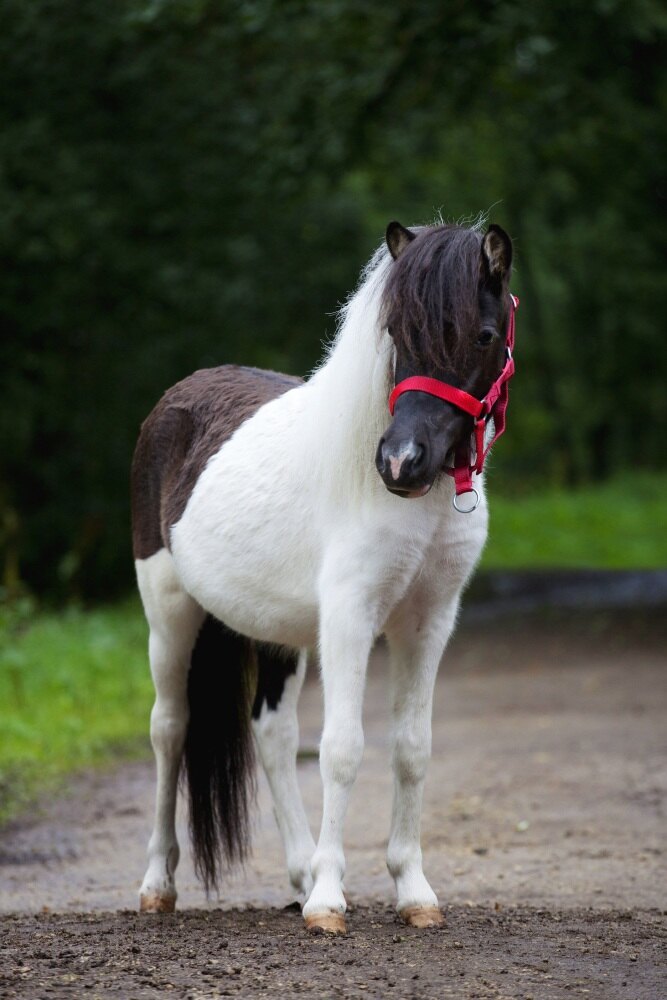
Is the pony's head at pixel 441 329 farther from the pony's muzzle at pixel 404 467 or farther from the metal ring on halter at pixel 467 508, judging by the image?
the metal ring on halter at pixel 467 508

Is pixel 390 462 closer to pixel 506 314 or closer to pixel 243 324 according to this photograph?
pixel 506 314

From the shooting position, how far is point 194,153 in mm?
16844

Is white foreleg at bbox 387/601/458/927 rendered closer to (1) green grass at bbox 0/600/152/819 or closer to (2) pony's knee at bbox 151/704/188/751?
(2) pony's knee at bbox 151/704/188/751

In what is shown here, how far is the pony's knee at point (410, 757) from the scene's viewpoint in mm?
4258

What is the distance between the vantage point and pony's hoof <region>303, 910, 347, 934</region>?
12.9 feet

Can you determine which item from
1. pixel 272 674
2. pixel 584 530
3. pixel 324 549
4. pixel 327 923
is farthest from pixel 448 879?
pixel 584 530

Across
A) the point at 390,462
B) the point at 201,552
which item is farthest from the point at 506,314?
the point at 201,552

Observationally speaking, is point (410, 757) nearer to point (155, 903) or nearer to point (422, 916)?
point (422, 916)

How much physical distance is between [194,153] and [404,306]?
44.9 ft

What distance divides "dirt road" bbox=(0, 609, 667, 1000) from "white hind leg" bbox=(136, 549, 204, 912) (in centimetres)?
34

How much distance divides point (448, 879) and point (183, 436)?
213 centimetres

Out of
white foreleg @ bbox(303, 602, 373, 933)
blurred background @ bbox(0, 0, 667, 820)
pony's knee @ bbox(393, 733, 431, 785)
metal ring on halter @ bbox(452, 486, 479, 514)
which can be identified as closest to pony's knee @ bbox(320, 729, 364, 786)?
white foreleg @ bbox(303, 602, 373, 933)

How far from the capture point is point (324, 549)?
413 cm

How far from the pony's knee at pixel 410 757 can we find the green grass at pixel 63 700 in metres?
3.31
